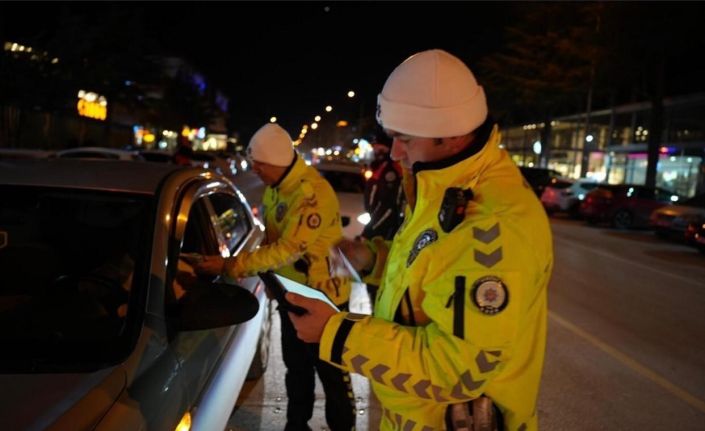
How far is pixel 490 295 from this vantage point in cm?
132

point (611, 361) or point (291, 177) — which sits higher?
point (291, 177)

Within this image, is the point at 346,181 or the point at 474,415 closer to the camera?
the point at 474,415

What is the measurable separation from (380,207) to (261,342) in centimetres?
206

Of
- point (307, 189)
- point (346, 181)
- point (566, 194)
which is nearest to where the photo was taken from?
point (307, 189)

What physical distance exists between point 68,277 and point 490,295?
2214 mm

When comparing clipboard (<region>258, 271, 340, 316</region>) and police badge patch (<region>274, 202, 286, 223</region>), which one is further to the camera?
police badge patch (<region>274, 202, 286, 223</region>)

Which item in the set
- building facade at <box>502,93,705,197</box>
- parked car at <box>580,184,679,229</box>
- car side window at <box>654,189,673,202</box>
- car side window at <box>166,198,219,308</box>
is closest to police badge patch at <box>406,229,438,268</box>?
car side window at <box>166,198,219,308</box>

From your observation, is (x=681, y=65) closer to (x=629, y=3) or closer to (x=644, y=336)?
(x=629, y=3)

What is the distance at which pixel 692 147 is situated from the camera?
2539 cm

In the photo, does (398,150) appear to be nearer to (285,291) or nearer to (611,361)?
(285,291)

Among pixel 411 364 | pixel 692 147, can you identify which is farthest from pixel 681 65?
pixel 411 364

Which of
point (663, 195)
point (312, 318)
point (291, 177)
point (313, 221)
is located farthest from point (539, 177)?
point (312, 318)

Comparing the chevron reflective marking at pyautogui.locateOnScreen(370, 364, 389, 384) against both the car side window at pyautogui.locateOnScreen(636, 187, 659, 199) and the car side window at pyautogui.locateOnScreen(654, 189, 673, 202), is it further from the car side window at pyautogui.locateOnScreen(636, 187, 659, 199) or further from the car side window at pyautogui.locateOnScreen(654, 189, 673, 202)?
the car side window at pyautogui.locateOnScreen(654, 189, 673, 202)

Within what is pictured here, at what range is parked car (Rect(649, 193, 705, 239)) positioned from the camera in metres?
13.9
